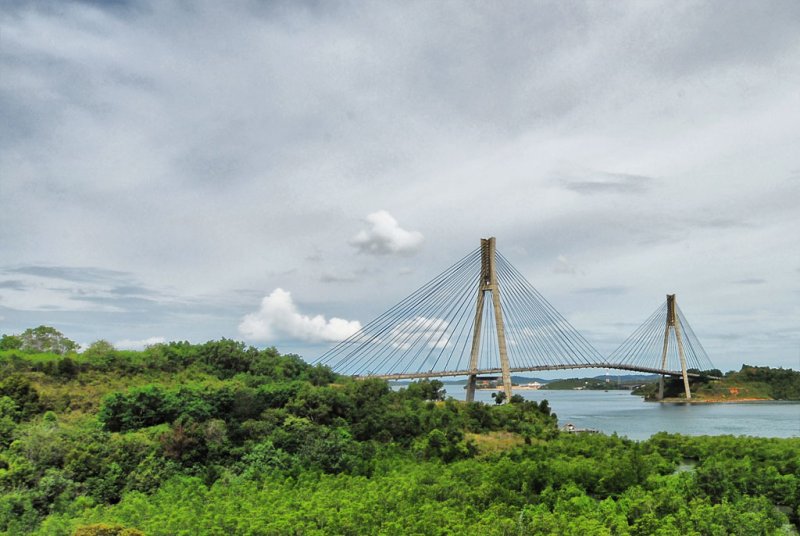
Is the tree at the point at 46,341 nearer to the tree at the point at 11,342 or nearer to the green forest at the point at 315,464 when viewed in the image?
the tree at the point at 11,342

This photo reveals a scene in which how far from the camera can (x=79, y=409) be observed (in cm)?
3141

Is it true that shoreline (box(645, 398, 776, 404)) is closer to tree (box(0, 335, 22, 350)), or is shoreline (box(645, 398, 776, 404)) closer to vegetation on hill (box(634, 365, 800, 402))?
vegetation on hill (box(634, 365, 800, 402))

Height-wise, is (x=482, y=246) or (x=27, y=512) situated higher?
(x=482, y=246)

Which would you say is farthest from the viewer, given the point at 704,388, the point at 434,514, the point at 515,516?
the point at 704,388

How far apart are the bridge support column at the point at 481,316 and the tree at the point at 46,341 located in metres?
31.6

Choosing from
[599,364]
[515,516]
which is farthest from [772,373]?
[515,516]

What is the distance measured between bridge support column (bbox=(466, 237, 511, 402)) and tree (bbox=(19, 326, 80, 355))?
104ft

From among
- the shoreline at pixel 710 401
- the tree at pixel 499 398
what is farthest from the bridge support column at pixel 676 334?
the tree at pixel 499 398

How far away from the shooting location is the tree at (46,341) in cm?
4988

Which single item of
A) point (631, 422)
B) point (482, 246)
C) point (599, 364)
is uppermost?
point (482, 246)

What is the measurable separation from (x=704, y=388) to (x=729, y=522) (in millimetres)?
79075

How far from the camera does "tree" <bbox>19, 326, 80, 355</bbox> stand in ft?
164

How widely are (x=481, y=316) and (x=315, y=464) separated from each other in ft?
68.9

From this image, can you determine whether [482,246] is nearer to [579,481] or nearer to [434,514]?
[579,481]
